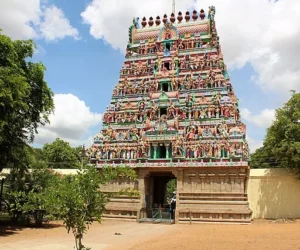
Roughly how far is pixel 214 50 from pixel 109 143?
11178 millimetres

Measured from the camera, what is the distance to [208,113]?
24.1m

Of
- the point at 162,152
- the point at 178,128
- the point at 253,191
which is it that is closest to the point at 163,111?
the point at 178,128

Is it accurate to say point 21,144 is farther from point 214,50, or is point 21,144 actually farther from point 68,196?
point 214,50

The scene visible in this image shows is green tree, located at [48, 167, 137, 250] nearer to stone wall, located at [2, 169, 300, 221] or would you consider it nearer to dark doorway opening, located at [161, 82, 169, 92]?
stone wall, located at [2, 169, 300, 221]

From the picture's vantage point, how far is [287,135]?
22.4 metres

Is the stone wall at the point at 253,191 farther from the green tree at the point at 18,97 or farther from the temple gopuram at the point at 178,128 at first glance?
the green tree at the point at 18,97

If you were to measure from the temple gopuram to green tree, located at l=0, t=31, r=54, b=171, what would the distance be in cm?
718

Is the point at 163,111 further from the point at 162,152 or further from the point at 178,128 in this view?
the point at 162,152

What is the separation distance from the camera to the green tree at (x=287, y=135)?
21672 mm

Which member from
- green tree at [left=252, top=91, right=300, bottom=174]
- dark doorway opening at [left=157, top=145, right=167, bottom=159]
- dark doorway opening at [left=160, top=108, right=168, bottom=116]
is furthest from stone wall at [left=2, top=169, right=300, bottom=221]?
dark doorway opening at [left=160, top=108, right=168, bottom=116]

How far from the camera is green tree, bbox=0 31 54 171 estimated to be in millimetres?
15500

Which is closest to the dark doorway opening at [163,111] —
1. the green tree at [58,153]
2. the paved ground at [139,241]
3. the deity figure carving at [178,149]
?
the deity figure carving at [178,149]

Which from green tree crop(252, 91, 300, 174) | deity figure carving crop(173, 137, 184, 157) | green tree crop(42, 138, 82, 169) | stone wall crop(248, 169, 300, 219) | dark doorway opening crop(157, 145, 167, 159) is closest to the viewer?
green tree crop(252, 91, 300, 174)

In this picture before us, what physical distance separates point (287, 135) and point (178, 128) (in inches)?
298
